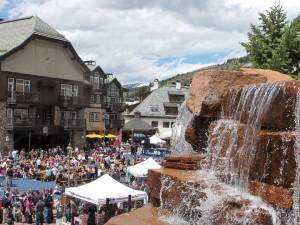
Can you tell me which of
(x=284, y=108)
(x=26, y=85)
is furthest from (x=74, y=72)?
(x=284, y=108)

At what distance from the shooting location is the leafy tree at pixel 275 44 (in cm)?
2209

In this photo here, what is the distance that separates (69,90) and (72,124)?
415cm

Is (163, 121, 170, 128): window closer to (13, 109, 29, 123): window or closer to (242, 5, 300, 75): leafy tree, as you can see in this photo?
(13, 109, 29, 123): window

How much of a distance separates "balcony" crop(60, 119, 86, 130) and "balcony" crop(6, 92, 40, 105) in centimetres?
456

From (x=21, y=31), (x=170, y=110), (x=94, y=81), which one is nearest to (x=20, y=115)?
(x=21, y=31)

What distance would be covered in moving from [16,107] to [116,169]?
20.3m

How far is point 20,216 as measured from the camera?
21359 millimetres

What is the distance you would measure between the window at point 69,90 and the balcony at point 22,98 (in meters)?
4.65

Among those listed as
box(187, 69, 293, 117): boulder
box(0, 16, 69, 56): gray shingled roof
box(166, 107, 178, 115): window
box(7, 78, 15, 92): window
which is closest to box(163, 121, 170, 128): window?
box(166, 107, 178, 115): window

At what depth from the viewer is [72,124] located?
180ft

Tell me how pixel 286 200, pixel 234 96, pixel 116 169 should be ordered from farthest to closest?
pixel 116 169 < pixel 234 96 < pixel 286 200

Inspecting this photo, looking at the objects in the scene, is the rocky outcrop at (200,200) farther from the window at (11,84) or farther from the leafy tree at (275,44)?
the window at (11,84)

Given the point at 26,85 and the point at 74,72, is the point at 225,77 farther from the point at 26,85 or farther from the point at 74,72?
the point at 74,72

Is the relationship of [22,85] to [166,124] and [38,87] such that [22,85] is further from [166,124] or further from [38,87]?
[166,124]
